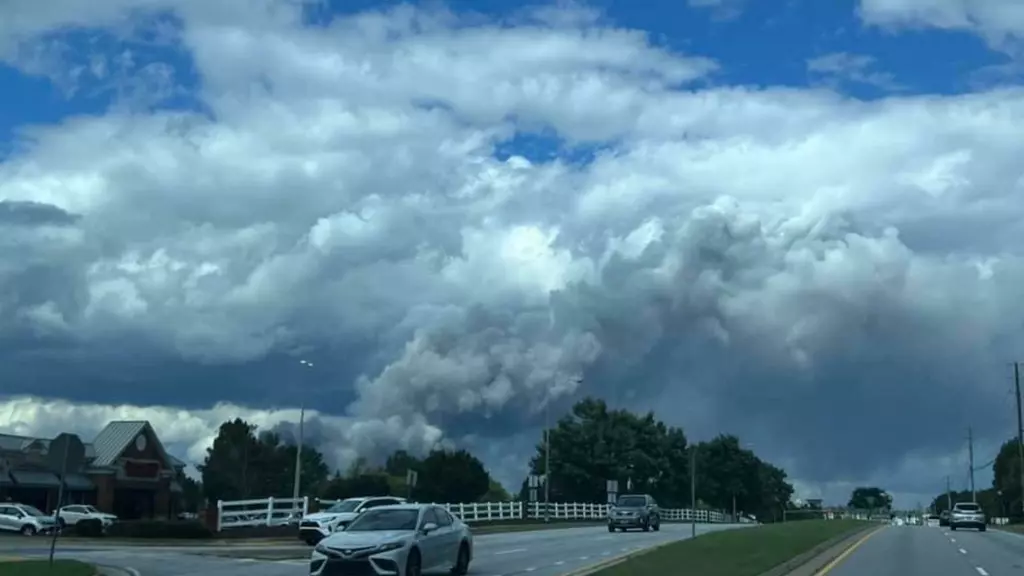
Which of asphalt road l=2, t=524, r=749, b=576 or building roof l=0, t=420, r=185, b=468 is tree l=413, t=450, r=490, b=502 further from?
asphalt road l=2, t=524, r=749, b=576

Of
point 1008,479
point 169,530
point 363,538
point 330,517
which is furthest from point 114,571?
point 1008,479

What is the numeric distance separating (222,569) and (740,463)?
12630 cm

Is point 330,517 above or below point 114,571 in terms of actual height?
above

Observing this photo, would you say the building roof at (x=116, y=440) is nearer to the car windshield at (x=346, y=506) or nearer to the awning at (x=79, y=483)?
the awning at (x=79, y=483)

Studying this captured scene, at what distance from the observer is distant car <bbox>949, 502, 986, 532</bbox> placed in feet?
247

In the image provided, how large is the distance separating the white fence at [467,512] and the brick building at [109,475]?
862 inches

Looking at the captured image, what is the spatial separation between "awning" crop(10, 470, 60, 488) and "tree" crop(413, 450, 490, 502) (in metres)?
23.5

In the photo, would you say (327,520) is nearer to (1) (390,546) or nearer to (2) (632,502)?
(1) (390,546)

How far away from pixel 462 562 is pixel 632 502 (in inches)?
1402

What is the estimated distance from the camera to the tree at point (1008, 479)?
119 meters

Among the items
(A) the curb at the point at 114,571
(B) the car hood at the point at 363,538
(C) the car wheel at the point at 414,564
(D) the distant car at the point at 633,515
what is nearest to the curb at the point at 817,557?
(C) the car wheel at the point at 414,564

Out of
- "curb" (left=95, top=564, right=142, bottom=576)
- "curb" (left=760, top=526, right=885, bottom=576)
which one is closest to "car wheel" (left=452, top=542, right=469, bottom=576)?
"curb" (left=760, top=526, right=885, bottom=576)

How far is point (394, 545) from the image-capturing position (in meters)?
23.2

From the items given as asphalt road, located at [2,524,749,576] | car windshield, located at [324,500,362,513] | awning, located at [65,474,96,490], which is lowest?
asphalt road, located at [2,524,749,576]
